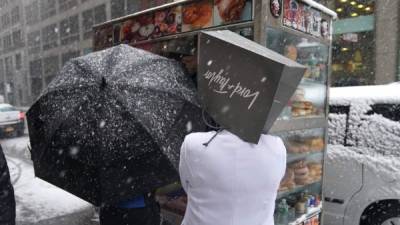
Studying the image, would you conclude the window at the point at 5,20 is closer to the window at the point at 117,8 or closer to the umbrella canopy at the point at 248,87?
the window at the point at 117,8

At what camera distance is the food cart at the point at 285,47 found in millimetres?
3539

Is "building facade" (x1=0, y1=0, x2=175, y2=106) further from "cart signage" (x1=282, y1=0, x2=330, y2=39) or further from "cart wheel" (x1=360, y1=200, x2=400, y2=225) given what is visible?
"cart wheel" (x1=360, y1=200, x2=400, y2=225)

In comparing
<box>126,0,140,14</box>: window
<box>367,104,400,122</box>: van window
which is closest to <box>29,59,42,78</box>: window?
<box>126,0,140,14</box>: window

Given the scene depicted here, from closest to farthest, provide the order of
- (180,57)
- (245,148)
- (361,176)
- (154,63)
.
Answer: (245,148), (154,63), (180,57), (361,176)

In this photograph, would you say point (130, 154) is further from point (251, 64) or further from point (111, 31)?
point (111, 31)

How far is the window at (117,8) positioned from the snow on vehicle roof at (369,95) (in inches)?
1036

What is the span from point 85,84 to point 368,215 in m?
4.01

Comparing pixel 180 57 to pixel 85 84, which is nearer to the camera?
pixel 85 84

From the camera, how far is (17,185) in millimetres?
7586

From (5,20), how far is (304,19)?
203 feet

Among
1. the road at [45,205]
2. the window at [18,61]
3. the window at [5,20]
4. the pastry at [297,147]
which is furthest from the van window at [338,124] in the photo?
the window at [5,20]

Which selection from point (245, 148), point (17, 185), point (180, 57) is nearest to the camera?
point (245, 148)

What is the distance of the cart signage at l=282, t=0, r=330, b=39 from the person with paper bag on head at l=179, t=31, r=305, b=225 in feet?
5.89

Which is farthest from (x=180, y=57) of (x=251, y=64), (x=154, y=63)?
(x=251, y=64)
